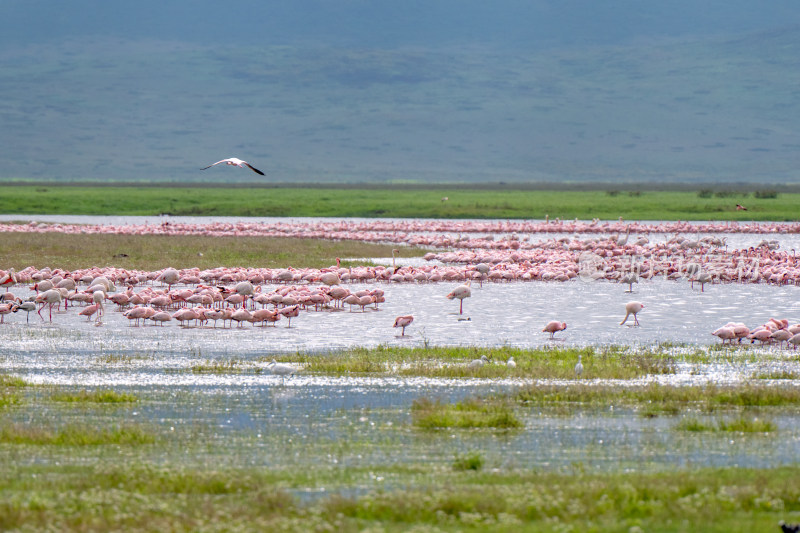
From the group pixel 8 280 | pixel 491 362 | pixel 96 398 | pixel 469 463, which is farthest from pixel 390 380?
pixel 8 280

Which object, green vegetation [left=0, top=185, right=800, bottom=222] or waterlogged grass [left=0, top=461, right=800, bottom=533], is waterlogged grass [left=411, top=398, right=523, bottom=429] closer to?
waterlogged grass [left=0, top=461, right=800, bottom=533]

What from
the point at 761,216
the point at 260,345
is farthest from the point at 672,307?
the point at 761,216

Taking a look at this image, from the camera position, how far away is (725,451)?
1112 centimetres

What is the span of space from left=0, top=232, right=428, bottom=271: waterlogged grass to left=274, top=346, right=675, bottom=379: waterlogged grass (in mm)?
15019

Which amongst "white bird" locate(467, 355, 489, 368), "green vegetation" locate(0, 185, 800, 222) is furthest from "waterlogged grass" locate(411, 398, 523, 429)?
"green vegetation" locate(0, 185, 800, 222)

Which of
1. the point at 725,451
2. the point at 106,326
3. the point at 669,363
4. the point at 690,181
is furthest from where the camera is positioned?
the point at 690,181

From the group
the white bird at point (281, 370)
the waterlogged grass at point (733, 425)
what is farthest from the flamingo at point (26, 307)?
the waterlogged grass at point (733, 425)

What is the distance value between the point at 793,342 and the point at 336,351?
662 centimetres

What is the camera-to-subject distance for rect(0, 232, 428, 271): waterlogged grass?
32.4 m

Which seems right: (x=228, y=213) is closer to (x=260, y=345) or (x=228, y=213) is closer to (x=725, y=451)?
(x=260, y=345)

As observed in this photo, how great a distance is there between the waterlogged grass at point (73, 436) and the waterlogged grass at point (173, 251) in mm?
19154

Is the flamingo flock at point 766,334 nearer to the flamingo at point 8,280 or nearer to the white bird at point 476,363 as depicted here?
the white bird at point 476,363

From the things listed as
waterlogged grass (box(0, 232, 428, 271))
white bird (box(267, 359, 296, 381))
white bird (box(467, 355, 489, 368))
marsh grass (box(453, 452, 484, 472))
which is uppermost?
waterlogged grass (box(0, 232, 428, 271))

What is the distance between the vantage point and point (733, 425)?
1212 centimetres
